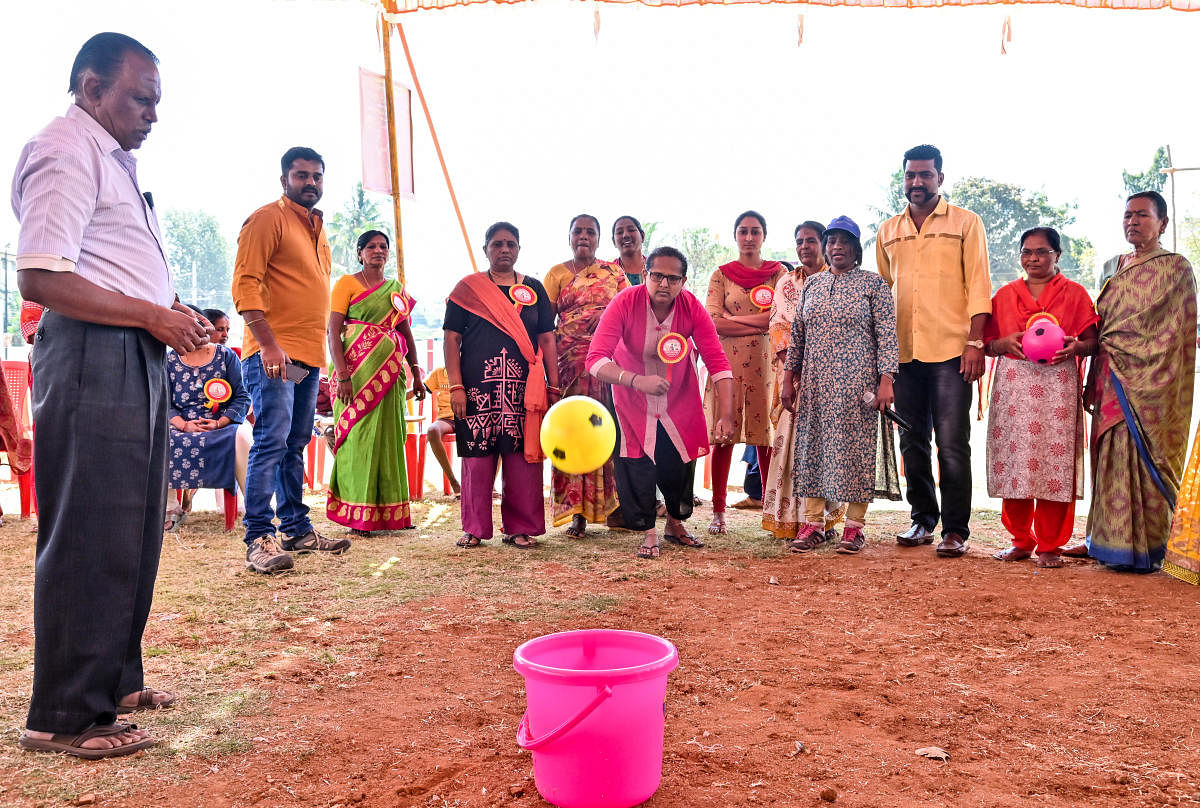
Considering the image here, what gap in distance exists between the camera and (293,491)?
470 cm

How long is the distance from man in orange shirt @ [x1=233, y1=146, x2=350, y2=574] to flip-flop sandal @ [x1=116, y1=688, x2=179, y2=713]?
5.91 feet

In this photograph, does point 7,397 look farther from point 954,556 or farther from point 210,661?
point 954,556

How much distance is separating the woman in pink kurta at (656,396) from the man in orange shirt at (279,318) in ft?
5.21

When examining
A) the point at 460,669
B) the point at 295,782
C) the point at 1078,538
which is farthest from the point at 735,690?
the point at 1078,538

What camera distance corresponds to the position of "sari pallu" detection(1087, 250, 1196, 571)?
4254 millimetres

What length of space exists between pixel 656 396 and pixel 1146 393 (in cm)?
255

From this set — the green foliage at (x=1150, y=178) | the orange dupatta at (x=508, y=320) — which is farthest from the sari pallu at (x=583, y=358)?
the green foliage at (x=1150, y=178)

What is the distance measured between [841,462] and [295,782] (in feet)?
11.6

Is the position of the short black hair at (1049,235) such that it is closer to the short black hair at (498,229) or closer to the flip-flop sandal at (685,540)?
the flip-flop sandal at (685,540)

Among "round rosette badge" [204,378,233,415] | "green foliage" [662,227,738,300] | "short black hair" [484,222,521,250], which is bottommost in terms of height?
"round rosette badge" [204,378,233,415]

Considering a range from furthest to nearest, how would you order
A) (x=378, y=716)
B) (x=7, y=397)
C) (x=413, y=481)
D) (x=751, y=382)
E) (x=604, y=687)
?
1. (x=413, y=481)
2. (x=751, y=382)
3. (x=7, y=397)
4. (x=378, y=716)
5. (x=604, y=687)

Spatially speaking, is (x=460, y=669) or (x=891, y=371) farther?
(x=891, y=371)

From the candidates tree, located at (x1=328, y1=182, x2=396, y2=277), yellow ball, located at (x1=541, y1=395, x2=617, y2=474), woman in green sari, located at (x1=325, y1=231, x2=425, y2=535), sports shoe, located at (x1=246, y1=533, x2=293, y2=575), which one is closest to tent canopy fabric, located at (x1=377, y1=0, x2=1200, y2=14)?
woman in green sari, located at (x1=325, y1=231, x2=425, y2=535)

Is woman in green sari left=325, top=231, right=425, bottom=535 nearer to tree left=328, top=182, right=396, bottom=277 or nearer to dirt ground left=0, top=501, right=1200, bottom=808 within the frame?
dirt ground left=0, top=501, right=1200, bottom=808
